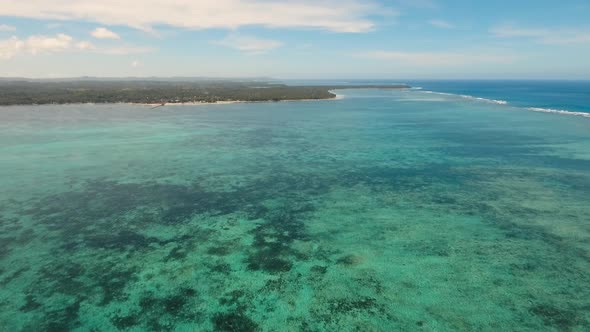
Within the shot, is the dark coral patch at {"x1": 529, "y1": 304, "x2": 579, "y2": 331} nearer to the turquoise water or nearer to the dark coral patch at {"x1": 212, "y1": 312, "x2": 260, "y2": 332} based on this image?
the turquoise water

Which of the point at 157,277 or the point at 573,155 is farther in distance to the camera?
the point at 573,155

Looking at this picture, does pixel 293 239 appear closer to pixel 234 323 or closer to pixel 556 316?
pixel 234 323

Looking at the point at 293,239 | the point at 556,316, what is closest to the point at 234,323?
the point at 293,239

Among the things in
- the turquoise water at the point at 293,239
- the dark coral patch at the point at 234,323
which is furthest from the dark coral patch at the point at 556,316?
the dark coral patch at the point at 234,323

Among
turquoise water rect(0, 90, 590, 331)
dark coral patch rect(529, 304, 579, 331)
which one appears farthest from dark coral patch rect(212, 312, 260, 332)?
dark coral patch rect(529, 304, 579, 331)

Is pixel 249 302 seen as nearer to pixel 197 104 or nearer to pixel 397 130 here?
pixel 397 130

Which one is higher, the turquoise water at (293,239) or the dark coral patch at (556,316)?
the turquoise water at (293,239)

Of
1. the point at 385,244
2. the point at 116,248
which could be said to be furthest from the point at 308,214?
the point at 116,248

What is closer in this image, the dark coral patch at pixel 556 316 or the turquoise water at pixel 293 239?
the dark coral patch at pixel 556 316

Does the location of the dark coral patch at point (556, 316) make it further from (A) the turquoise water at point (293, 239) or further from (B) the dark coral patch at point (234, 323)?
(B) the dark coral patch at point (234, 323)
